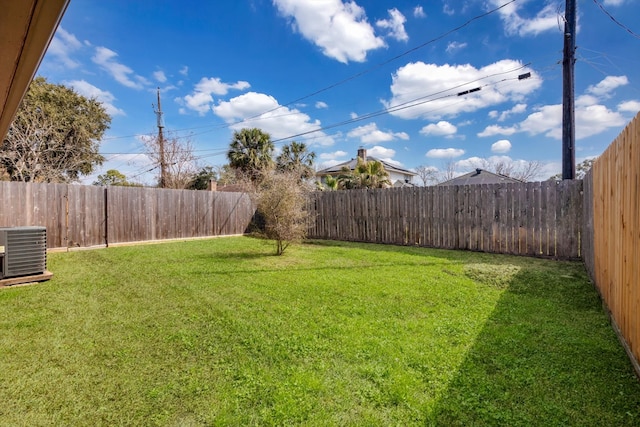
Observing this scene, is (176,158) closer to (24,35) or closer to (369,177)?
(369,177)

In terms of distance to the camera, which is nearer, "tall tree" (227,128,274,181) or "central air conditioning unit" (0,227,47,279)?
"central air conditioning unit" (0,227,47,279)

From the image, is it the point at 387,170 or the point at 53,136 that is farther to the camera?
the point at 387,170

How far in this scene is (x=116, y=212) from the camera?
27.3ft

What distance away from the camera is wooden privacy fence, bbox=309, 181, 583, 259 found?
19.7 ft

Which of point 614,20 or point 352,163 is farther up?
point 352,163

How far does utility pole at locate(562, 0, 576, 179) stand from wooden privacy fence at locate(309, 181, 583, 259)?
54 centimetres

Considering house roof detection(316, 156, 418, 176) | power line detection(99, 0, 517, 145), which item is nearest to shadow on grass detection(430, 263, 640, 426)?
power line detection(99, 0, 517, 145)

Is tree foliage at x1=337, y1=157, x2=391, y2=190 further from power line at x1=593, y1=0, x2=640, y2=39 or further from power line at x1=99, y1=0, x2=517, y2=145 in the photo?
power line at x1=593, y1=0, x2=640, y2=39

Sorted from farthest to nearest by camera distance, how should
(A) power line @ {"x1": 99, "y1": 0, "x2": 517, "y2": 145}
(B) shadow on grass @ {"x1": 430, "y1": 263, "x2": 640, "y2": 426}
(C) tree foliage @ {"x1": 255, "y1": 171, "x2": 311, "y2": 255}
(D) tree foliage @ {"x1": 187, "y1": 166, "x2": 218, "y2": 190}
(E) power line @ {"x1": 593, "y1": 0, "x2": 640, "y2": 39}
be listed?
(D) tree foliage @ {"x1": 187, "y1": 166, "x2": 218, "y2": 190}, (A) power line @ {"x1": 99, "y1": 0, "x2": 517, "y2": 145}, (C) tree foliage @ {"x1": 255, "y1": 171, "x2": 311, "y2": 255}, (E) power line @ {"x1": 593, "y1": 0, "x2": 640, "y2": 39}, (B) shadow on grass @ {"x1": 430, "y1": 263, "x2": 640, "y2": 426}

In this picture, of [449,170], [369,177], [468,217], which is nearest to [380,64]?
[369,177]

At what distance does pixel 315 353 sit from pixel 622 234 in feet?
8.80

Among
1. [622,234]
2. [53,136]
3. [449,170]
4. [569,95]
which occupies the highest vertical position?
[449,170]

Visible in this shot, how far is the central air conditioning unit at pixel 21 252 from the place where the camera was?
427 centimetres

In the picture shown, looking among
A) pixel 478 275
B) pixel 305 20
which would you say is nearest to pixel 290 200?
pixel 478 275
